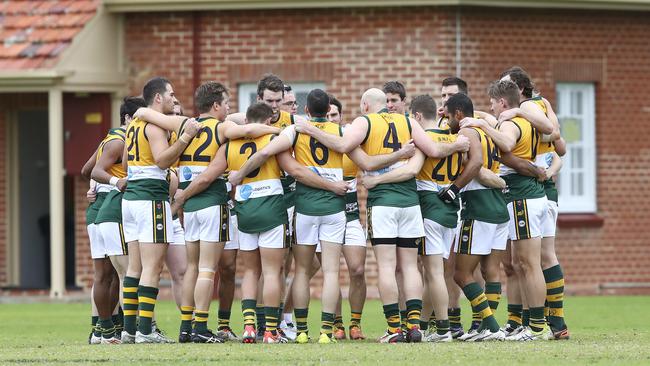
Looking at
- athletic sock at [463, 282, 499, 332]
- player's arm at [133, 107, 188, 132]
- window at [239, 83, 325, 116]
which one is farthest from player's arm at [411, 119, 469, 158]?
window at [239, 83, 325, 116]

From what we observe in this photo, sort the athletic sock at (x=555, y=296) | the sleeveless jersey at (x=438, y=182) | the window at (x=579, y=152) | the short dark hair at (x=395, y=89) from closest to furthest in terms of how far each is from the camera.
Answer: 1. the sleeveless jersey at (x=438, y=182)
2. the short dark hair at (x=395, y=89)
3. the athletic sock at (x=555, y=296)
4. the window at (x=579, y=152)

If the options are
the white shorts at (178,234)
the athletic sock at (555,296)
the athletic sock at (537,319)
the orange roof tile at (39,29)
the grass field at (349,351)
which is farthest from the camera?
the orange roof tile at (39,29)

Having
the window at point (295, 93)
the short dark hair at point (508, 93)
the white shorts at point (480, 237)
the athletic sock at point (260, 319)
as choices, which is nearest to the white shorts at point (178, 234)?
the athletic sock at point (260, 319)

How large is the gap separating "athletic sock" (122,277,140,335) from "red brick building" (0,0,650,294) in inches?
316

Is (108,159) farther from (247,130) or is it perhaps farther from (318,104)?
(318,104)

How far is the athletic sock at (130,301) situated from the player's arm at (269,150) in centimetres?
128

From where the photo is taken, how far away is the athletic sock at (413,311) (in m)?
13.0

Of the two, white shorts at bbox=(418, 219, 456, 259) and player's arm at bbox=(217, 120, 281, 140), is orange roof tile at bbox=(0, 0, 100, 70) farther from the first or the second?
white shorts at bbox=(418, 219, 456, 259)

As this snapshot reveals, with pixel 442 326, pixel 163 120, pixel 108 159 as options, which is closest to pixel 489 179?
pixel 442 326

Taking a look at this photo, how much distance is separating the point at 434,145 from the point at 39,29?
993 cm

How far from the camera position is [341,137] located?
13.1 metres

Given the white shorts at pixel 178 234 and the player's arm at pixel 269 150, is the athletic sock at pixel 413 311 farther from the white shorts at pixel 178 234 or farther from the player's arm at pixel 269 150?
the white shorts at pixel 178 234

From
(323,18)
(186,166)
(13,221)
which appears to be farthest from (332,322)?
(13,221)

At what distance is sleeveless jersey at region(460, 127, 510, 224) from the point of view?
44.0 feet
